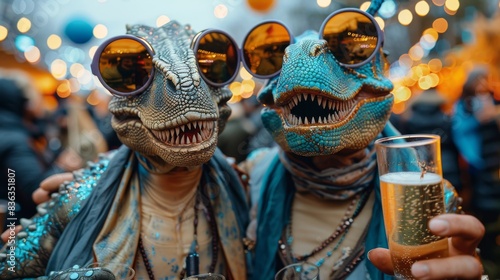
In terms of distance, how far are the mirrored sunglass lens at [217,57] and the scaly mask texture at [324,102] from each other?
0.72ft

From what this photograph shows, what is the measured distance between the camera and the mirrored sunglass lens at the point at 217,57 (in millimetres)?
1817

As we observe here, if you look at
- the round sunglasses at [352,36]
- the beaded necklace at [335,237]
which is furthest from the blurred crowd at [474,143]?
the round sunglasses at [352,36]

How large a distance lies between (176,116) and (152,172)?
1.36 feet

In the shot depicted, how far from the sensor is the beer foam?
4.18ft

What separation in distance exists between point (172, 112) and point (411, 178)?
2.74 ft

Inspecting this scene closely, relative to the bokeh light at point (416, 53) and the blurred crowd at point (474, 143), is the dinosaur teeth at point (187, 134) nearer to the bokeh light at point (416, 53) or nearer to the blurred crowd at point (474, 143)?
the blurred crowd at point (474, 143)

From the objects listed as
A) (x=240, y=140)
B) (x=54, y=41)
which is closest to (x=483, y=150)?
(x=240, y=140)

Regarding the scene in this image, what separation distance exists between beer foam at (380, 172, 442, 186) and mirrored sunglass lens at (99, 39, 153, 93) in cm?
97

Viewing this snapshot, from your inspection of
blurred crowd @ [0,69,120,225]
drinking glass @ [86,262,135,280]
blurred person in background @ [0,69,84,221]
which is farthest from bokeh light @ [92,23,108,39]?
drinking glass @ [86,262,135,280]

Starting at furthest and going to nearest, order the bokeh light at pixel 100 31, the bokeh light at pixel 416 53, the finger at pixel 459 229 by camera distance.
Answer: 1. the bokeh light at pixel 416 53
2. the bokeh light at pixel 100 31
3. the finger at pixel 459 229

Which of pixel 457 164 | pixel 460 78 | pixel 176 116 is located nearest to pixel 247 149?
pixel 457 164

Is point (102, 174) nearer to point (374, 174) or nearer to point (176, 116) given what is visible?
point (176, 116)

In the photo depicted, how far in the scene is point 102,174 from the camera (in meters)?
2.03

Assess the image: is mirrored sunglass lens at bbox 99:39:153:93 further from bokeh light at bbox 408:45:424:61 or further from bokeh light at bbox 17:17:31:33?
bokeh light at bbox 408:45:424:61
